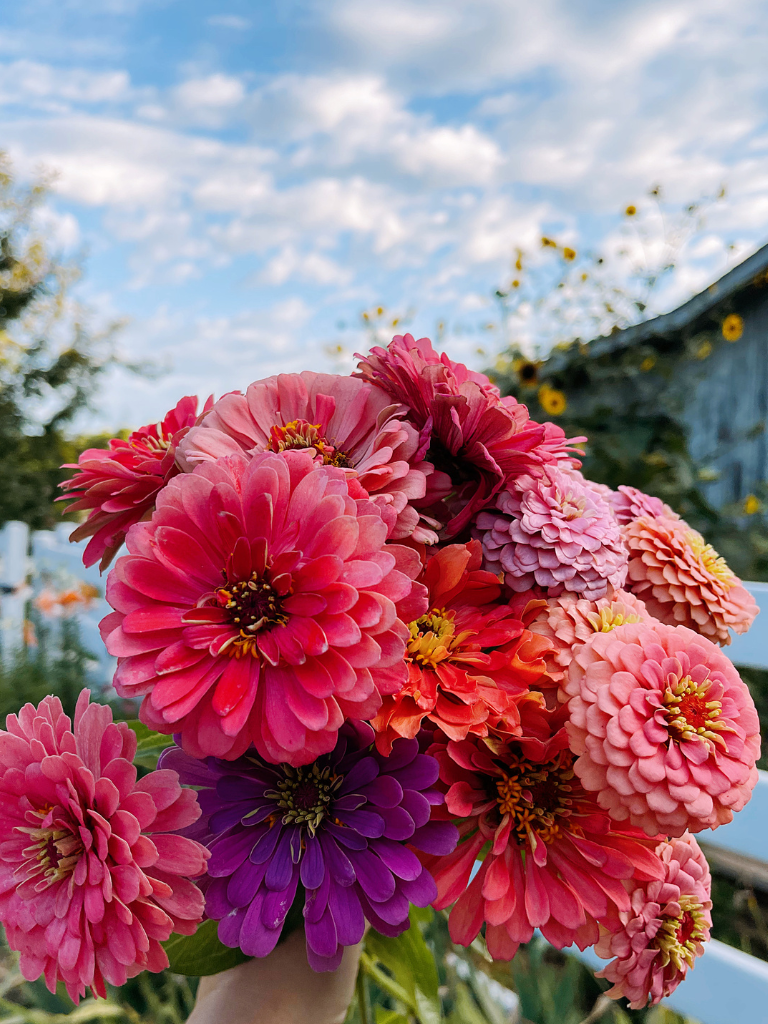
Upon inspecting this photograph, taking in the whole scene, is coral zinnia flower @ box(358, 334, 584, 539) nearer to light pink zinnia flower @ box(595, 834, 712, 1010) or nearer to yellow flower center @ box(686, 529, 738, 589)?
yellow flower center @ box(686, 529, 738, 589)

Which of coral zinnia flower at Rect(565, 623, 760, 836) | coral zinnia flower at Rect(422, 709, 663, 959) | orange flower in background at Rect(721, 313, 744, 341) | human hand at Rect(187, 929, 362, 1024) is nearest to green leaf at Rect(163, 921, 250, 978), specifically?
human hand at Rect(187, 929, 362, 1024)

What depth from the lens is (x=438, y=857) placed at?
39 cm

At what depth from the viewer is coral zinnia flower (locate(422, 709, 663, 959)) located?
370 millimetres

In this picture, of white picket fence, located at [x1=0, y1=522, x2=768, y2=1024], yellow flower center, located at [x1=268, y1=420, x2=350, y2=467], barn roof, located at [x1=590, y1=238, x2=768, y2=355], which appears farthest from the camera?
barn roof, located at [x1=590, y1=238, x2=768, y2=355]

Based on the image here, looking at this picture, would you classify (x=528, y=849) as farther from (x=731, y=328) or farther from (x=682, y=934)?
(x=731, y=328)

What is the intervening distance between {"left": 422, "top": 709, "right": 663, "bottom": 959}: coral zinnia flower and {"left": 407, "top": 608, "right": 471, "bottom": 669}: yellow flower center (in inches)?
1.8

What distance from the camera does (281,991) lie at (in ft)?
1.38

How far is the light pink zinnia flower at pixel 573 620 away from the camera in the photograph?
0.38 meters

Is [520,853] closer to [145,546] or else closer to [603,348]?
[145,546]

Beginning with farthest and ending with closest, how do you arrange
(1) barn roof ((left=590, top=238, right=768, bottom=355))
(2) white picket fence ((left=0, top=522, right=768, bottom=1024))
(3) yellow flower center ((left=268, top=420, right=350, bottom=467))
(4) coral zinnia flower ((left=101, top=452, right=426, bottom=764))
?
(1) barn roof ((left=590, top=238, right=768, bottom=355)) < (2) white picket fence ((left=0, top=522, right=768, bottom=1024)) < (3) yellow flower center ((left=268, top=420, right=350, bottom=467)) < (4) coral zinnia flower ((left=101, top=452, right=426, bottom=764))

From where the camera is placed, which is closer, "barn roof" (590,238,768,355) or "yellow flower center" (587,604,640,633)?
"yellow flower center" (587,604,640,633)

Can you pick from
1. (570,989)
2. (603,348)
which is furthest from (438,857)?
(603,348)

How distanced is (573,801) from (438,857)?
0.08 metres

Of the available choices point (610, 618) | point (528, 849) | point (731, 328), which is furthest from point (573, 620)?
point (731, 328)
